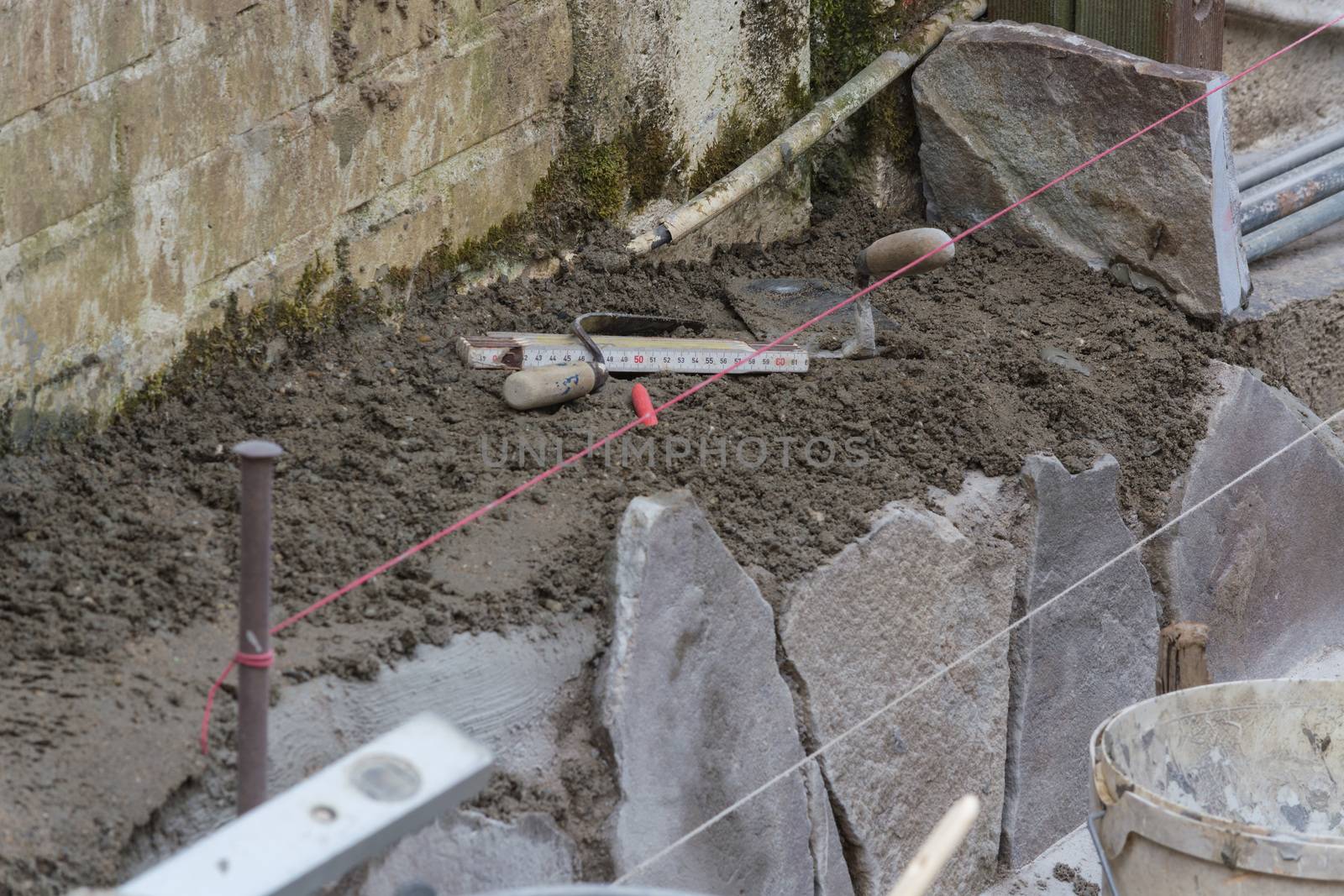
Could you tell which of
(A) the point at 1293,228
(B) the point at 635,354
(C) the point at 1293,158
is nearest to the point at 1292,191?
(A) the point at 1293,228

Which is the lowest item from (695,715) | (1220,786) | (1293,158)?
(1220,786)

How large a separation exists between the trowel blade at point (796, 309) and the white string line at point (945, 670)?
2.19ft

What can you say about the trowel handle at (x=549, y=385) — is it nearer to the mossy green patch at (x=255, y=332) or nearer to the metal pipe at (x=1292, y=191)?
the mossy green patch at (x=255, y=332)

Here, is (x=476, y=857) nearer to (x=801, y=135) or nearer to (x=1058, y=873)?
(x=1058, y=873)

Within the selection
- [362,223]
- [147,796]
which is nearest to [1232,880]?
[147,796]

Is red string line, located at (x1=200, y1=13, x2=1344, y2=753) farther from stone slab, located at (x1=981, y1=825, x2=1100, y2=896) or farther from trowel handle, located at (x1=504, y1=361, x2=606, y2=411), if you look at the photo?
stone slab, located at (x1=981, y1=825, x2=1100, y2=896)

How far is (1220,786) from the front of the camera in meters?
2.71

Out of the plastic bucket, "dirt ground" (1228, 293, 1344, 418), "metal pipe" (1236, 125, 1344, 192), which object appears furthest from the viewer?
"metal pipe" (1236, 125, 1344, 192)

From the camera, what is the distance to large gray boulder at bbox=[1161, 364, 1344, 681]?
3334 mm

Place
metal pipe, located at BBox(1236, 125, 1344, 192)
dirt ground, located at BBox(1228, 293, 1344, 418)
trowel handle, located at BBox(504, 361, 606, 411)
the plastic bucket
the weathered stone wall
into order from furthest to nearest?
metal pipe, located at BBox(1236, 125, 1344, 192), dirt ground, located at BBox(1228, 293, 1344, 418), trowel handle, located at BBox(504, 361, 606, 411), the weathered stone wall, the plastic bucket

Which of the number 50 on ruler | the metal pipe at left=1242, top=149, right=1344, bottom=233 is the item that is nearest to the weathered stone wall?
the number 50 on ruler

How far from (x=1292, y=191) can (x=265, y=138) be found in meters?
2.75

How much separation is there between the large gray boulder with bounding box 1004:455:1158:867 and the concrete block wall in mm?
1266

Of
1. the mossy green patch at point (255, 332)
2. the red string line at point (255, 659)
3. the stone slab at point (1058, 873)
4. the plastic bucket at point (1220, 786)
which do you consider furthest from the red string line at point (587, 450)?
the stone slab at point (1058, 873)
